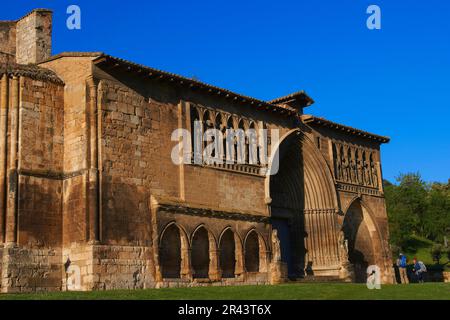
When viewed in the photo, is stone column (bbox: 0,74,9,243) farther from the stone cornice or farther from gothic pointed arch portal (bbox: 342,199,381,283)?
gothic pointed arch portal (bbox: 342,199,381,283)

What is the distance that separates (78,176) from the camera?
20.4 m

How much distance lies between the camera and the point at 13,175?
19.7 metres

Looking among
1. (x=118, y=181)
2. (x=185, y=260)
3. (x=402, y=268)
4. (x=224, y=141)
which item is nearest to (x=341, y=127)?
(x=402, y=268)

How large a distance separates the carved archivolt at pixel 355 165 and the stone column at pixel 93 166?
47.1 feet

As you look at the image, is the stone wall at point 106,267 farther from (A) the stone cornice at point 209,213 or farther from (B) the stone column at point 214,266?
(B) the stone column at point 214,266

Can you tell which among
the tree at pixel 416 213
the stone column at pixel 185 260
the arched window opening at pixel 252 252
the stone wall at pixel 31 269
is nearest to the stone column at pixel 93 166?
the stone wall at pixel 31 269

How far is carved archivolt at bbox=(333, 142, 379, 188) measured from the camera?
31781 mm

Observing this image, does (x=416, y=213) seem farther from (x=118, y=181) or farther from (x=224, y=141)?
(x=118, y=181)

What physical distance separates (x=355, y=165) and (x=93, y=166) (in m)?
16.4

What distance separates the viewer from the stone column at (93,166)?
19.7 meters

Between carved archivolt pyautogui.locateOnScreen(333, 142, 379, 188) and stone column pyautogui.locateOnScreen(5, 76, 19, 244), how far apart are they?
53.1ft
